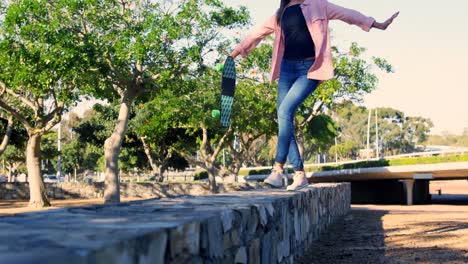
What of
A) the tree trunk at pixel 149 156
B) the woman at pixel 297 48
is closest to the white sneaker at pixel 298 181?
the woman at pixel 297 48

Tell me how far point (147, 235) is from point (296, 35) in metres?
5.04

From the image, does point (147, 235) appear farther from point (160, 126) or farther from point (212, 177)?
point (212, 177)

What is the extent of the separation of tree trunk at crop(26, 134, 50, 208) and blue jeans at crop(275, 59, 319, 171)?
2020cm

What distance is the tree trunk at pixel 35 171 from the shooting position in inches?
1009

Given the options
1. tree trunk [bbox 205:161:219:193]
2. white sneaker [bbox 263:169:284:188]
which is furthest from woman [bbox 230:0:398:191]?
tree trunk [bbox 205:161:219:193]

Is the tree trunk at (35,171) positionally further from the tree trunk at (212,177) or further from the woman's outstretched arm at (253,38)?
the woman's outstretched arm at (253,38)

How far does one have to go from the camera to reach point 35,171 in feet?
86.2

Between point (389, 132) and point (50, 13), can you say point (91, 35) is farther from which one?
point (389, 132)

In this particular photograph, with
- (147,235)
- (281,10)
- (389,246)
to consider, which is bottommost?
(389,246)

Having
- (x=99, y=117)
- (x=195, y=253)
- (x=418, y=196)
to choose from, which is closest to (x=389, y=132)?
(x=418, y=196)

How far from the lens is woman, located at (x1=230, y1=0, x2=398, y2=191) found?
6.89m

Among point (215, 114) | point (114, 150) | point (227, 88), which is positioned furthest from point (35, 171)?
point (227, 88)

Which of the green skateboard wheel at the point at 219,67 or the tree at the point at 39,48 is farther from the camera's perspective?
the tree at the point at 39,48

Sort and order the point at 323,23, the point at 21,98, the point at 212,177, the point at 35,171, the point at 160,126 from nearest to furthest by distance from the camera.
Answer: the point at 323,23 → the point at 21,98 → the point at 35,171 → the point at 160,126 → the point at 212,177
